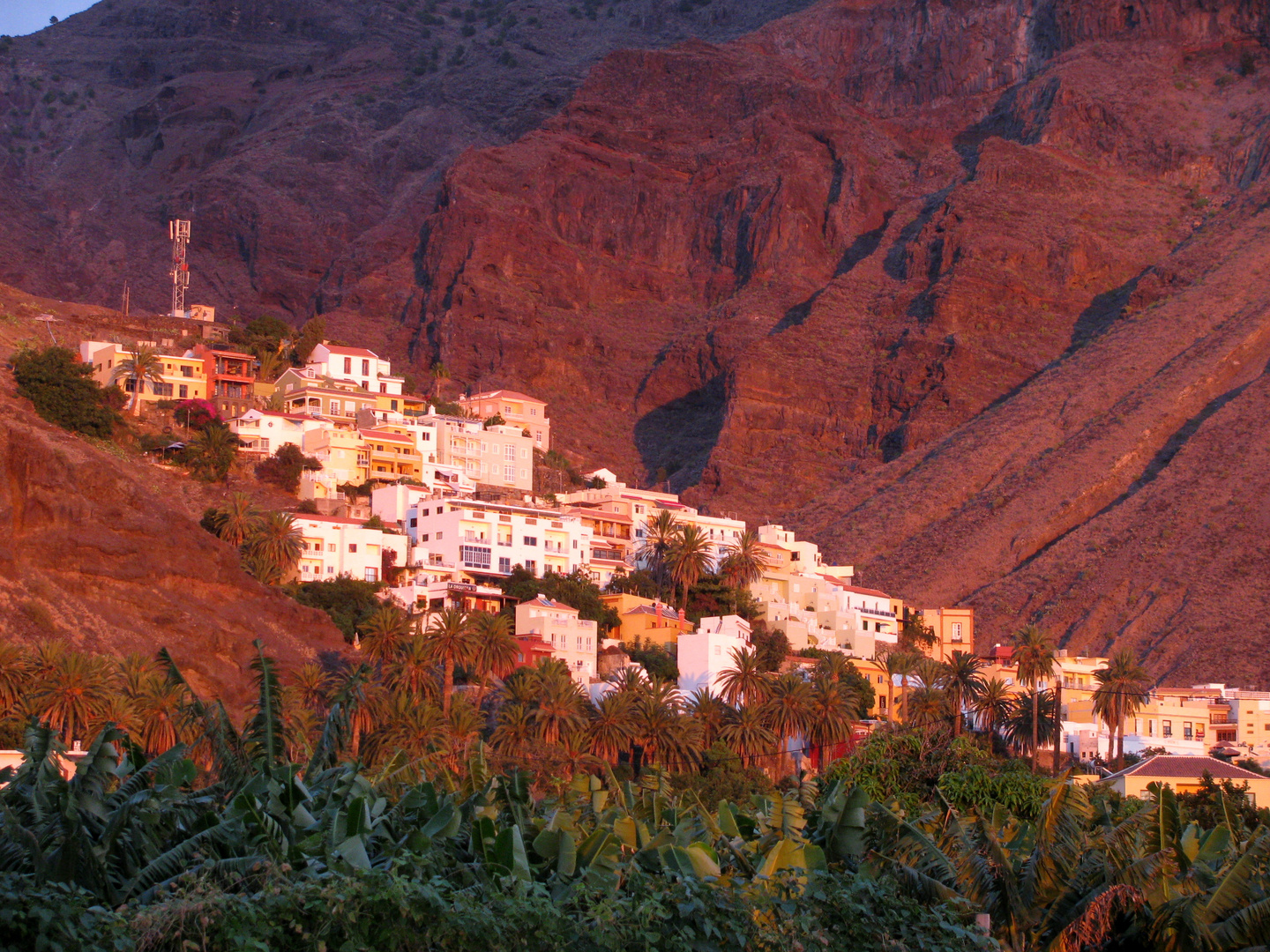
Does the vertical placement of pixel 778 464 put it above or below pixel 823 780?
above

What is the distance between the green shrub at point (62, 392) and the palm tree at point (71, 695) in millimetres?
32328

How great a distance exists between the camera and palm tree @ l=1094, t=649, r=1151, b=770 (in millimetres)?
75062

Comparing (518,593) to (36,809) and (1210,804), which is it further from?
(36,809)

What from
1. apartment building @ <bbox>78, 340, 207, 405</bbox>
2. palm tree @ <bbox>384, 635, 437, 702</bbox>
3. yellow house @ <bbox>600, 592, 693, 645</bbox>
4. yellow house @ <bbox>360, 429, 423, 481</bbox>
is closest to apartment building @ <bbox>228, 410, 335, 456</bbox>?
yellow house @ <bbox>360, 429, 423, 481</bbox>

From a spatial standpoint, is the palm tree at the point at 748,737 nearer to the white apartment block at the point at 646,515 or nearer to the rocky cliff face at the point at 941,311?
the white apartment block at the point at 646,515

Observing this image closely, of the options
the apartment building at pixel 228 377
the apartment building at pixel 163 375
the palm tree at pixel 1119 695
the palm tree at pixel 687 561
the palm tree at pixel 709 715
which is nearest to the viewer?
the palm tree at pixel 709 715

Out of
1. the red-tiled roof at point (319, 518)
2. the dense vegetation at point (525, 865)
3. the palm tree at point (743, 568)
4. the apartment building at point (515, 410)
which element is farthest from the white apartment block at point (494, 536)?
the dense vegetation at point (525, 865)

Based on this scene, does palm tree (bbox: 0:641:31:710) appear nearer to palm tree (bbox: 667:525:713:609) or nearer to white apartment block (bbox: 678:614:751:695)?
white apartment block (bbox: 678:614:751:695)

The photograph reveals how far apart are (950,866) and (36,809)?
11.6 metres

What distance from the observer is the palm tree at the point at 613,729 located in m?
62.2

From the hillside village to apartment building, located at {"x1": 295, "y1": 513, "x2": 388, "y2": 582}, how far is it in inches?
3.1

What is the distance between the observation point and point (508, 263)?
554 ft

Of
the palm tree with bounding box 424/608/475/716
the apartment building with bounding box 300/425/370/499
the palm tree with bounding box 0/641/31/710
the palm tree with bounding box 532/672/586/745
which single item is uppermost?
the apartment building with bounding box 300/425/370/499

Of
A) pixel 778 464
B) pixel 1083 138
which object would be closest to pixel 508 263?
pixel 778 464
